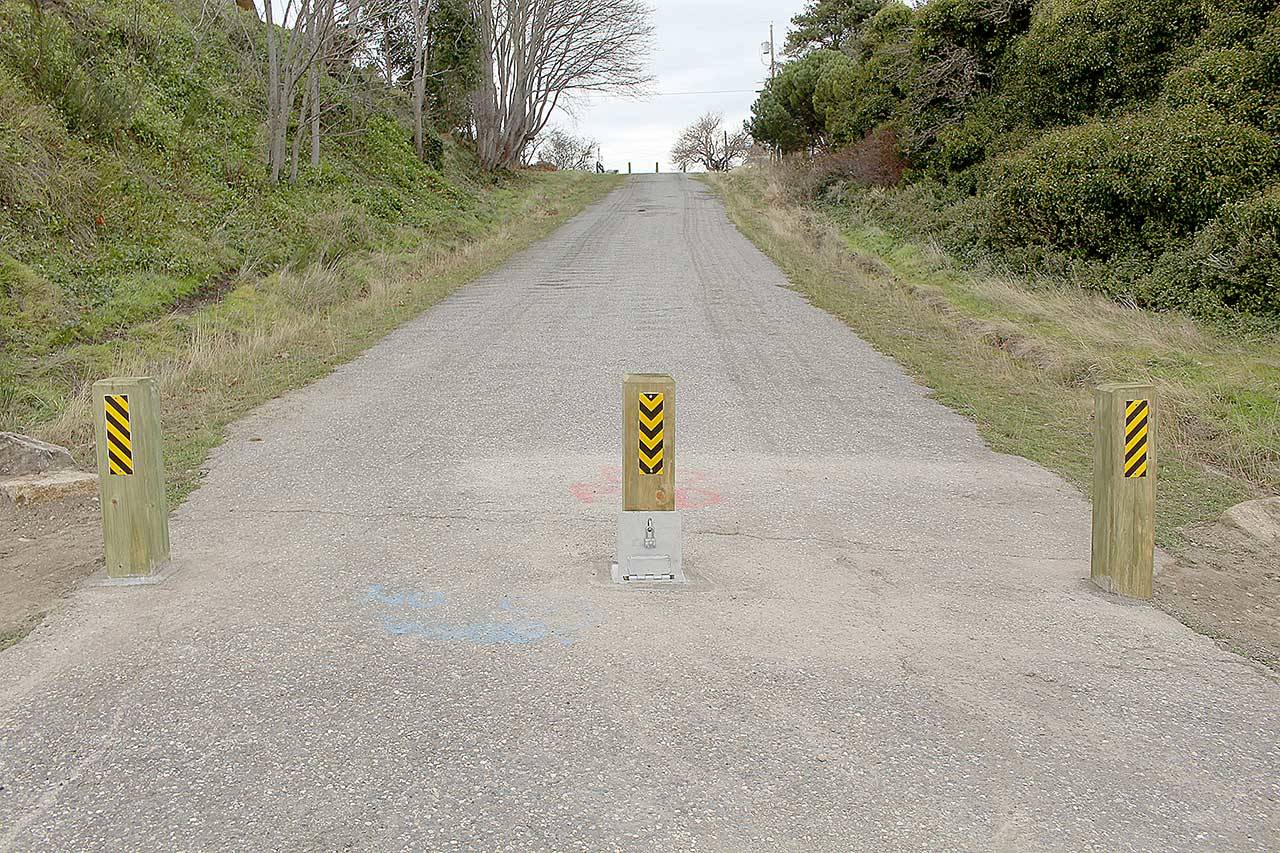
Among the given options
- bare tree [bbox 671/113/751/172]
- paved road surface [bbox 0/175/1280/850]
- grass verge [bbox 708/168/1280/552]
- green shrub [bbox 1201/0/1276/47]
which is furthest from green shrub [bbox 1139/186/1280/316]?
bare tree [bbox 671/113/751/172]

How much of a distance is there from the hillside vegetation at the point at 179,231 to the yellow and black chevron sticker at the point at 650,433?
13.8 ft

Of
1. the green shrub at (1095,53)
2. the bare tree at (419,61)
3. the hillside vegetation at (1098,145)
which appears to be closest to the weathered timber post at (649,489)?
the hillside vegetation at (1098,145)

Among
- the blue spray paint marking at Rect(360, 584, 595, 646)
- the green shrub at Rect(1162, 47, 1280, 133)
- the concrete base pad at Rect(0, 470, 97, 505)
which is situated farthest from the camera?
the green shrub at Rect(1162, 47, 1280, 133)

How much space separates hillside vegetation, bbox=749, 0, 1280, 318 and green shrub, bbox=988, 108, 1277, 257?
3cm

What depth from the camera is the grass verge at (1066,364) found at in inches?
326

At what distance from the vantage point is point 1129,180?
1638cm

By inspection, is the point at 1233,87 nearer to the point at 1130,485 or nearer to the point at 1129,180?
the point at 1129,180

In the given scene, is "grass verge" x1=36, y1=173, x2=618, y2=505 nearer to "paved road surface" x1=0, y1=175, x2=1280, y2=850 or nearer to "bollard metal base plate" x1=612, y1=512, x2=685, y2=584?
"paved road surface" x1=0, y1=175, x2=1280, y2=850

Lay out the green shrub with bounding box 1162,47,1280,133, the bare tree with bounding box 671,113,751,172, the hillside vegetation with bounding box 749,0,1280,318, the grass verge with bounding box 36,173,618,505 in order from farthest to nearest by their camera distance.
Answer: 1. the bare tree with bounding box 671,113,751,172
2. the green shrub with bounding box 1162,47,1280,133
3. the hillside vegetation with bounding box 749,0,1280,318
4. the grass verge with bounding box 36,173,618,505

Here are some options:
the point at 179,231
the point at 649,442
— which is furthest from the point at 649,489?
the point at 179,231

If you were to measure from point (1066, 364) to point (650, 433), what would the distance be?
771 centimetres

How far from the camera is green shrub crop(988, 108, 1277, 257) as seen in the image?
49.4ft

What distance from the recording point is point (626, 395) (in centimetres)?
559

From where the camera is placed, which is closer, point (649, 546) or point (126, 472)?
point (126, 472)
